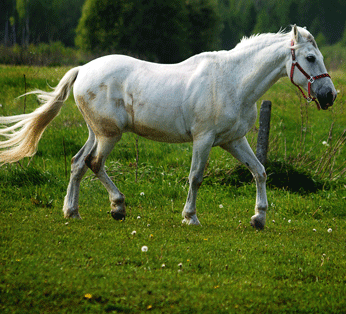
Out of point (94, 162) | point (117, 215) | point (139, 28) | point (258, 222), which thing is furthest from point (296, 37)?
point (139, 28)

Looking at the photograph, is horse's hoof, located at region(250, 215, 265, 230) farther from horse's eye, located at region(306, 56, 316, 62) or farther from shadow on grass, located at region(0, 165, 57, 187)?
shadow on grass, located at region(0, 165, 57, 187)

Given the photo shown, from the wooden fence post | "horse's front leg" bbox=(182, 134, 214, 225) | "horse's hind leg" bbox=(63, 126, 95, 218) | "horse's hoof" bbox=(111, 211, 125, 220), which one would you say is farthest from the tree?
"horse's front leg" bbox=(182, 134, 214, 225)

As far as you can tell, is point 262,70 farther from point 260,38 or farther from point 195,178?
point 195,178

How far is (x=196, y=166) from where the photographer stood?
605cm

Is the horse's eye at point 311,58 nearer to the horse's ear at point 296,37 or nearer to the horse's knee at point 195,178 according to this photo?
the horse's ear at point 296,37

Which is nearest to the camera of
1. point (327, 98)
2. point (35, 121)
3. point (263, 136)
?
point (327, 98)

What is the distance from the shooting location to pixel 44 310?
3576 mm

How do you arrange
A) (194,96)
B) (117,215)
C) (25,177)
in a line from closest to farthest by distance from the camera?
(194,96)
(117,215)
(25,177)

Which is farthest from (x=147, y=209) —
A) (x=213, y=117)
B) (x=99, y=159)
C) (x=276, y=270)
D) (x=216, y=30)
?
(x=216, y=30)

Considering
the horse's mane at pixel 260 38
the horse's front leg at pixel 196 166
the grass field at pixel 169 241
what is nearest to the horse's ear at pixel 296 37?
the horse's mane at pixel 260 38

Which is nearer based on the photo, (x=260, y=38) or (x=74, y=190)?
(x=260, y=38)

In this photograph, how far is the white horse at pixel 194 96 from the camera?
5.82 meters

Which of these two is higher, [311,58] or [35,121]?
[311,58]

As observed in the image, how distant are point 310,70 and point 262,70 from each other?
593 mm
